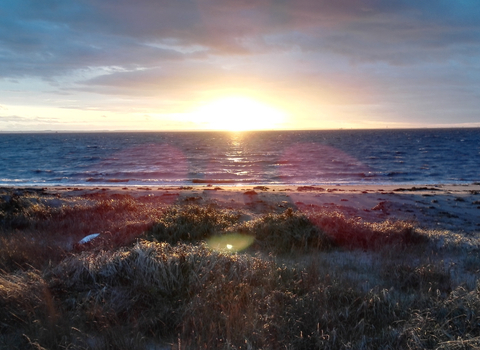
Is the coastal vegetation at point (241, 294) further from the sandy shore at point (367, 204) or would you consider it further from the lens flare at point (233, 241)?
the sandy shore at point (367, 204)

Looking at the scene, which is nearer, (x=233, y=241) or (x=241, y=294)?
(x=241, y=294)

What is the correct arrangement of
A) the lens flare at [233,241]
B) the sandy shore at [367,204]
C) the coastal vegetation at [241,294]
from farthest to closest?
the sandy shore at [367,204] < the lens flare at [233,241] < the coastal vegetation at [241,294]

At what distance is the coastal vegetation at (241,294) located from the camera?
3441 mm

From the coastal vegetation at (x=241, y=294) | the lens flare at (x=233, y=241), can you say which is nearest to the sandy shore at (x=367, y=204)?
the lens flare at (x=233, y=241)

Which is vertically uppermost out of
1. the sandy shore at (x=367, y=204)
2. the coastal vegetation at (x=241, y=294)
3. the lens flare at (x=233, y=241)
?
the coastal vegetation at (x=241, y=294)

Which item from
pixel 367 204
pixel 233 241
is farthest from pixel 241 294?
pixel 367 204

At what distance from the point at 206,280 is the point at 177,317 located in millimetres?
754

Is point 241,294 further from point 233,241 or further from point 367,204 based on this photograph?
point 367,204

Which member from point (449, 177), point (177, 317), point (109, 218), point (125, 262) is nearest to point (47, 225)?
point (109, 218)

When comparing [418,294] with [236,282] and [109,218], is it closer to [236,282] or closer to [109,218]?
[236,282]

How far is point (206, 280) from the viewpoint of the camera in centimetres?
450

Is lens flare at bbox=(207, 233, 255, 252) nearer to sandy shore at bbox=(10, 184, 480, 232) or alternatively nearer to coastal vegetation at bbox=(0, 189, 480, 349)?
coastal vegetation at bbox=(0, 189, 480, 349)

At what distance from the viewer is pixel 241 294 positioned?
4094 mm

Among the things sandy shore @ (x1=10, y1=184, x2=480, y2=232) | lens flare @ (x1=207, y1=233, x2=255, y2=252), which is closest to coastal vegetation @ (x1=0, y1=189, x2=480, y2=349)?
lens flare @ (x1=207, y1=233, x2=255, y2=252)
